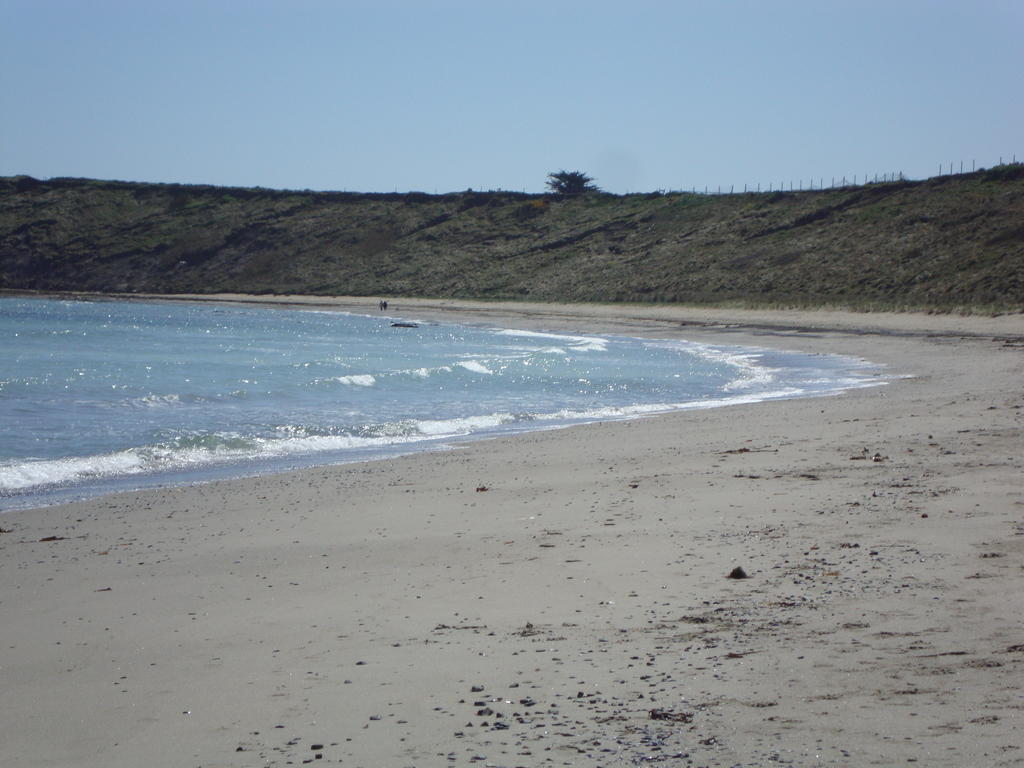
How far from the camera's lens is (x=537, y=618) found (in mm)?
5312

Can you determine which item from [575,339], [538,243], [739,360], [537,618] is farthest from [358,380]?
[538,243]

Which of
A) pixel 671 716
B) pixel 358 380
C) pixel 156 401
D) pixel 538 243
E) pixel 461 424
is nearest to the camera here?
pixel 671 716

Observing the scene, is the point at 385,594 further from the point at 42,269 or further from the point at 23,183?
the point at 23,183

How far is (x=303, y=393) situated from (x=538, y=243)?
2385 inches

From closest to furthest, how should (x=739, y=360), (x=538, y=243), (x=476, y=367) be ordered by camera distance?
(x=476, y=367) < (x=739, y=360) < (x=538, y=243)

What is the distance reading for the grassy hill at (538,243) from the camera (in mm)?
49438

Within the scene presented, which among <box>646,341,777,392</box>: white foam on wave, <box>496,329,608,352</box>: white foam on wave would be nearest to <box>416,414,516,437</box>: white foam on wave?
<box>646,341,777,392</box>: white foam on wave

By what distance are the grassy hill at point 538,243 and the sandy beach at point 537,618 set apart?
3244 cm

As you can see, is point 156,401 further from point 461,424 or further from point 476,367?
point 476,367

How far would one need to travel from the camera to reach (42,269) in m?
94.5

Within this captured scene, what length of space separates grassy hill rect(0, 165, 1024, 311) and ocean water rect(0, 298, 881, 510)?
1752 centimetres

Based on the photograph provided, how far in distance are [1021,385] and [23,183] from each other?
11562 cm

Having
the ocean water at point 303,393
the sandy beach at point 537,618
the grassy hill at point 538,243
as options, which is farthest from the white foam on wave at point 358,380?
the grassy hill at point 538,243

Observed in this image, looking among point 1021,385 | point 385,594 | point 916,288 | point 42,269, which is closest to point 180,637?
point 385,594
